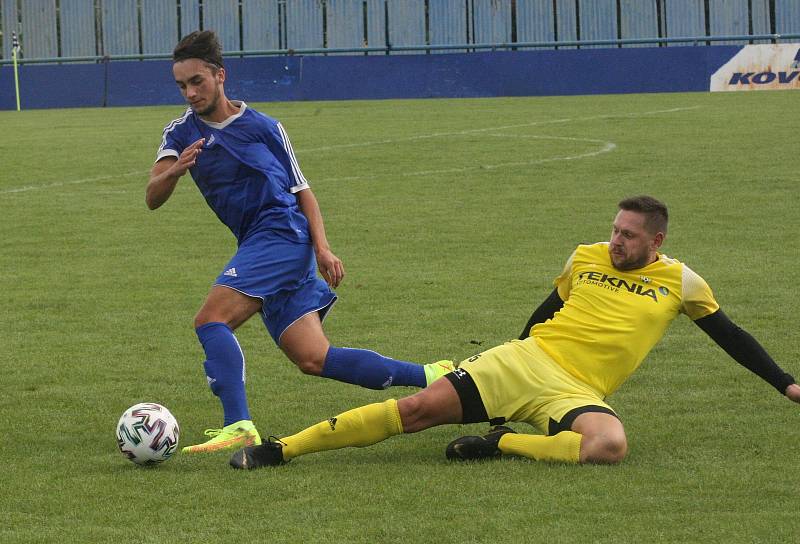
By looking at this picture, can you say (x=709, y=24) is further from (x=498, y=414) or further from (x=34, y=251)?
(x=498, y=414)

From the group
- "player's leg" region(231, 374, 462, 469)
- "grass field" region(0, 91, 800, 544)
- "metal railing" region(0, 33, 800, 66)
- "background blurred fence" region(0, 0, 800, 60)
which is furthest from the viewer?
"background blurred fence" region(0, 0, 800, 60)

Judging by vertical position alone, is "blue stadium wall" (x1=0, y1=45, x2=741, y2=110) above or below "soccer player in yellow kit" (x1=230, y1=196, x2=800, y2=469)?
above

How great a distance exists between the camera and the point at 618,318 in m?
5.94

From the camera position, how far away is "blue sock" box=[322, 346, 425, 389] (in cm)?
633

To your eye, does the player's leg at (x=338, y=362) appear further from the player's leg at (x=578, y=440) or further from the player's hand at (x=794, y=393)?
the player's hand at (x=794, y=393)

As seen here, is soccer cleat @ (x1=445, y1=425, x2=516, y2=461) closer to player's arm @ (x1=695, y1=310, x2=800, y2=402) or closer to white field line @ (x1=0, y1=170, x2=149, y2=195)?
player's arm @ (x1=695, y1=310, x2=800, y2=402)

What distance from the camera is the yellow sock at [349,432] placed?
5582 mm

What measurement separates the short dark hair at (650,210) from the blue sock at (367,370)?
1.39 meters

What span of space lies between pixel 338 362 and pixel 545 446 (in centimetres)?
125

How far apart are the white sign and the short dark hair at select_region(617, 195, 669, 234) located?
26.5m

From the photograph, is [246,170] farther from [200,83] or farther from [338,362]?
[338,362]

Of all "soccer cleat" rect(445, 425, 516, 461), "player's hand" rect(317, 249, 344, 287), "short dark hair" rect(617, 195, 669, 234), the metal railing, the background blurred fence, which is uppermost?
the background blurred fence

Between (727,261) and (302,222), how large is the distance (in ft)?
20.2

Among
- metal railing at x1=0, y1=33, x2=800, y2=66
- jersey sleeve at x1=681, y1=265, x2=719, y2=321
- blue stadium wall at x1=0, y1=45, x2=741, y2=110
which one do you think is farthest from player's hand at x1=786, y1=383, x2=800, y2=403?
metal railing at x1=0, y1=33, x2=800, y2=66
